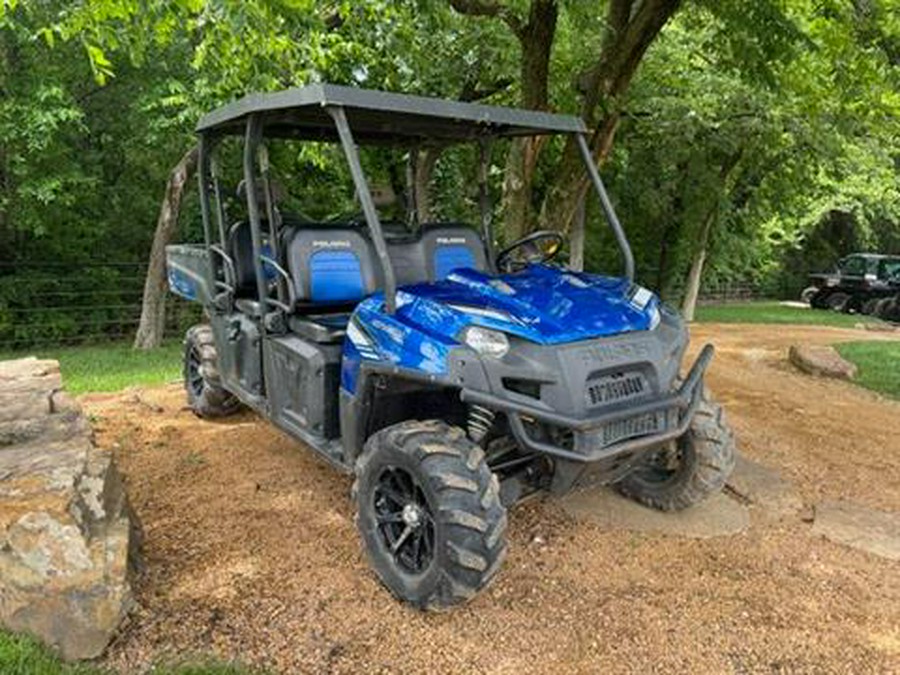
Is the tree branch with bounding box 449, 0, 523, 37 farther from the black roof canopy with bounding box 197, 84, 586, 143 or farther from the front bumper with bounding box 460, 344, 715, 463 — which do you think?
the front bumper with bounding box 460, 344, 715, 463

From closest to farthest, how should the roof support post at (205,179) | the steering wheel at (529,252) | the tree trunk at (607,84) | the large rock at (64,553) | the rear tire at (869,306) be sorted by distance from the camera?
1. the large rock at (64,553)
2. the steering wheel at (529,252)
3. the roof support post at (205,179)
4. the tree trunk at (607,84)
5. the rear tire at (869,306)

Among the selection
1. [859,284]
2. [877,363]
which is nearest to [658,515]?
[877,363]

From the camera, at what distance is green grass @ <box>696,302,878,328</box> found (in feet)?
52.1

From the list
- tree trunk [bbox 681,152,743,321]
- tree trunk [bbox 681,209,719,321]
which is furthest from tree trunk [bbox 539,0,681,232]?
tree trunk [bbox 681,209,719,321]

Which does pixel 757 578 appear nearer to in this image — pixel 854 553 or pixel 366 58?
pixel 854 553

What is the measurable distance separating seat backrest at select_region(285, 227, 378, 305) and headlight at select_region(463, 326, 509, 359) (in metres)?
1.28

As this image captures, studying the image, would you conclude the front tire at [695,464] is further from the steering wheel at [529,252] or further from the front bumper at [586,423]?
the steering wheel at [529,252]

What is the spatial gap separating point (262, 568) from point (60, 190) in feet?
26.4

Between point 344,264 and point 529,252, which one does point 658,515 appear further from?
point 344,264

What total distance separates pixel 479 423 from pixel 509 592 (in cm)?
71

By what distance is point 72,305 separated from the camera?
11117 mm

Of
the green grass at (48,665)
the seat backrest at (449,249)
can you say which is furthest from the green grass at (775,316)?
the green grass at (48,665)

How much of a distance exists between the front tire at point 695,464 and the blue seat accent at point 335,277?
1.74m

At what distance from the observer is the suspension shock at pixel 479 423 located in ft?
10.3
